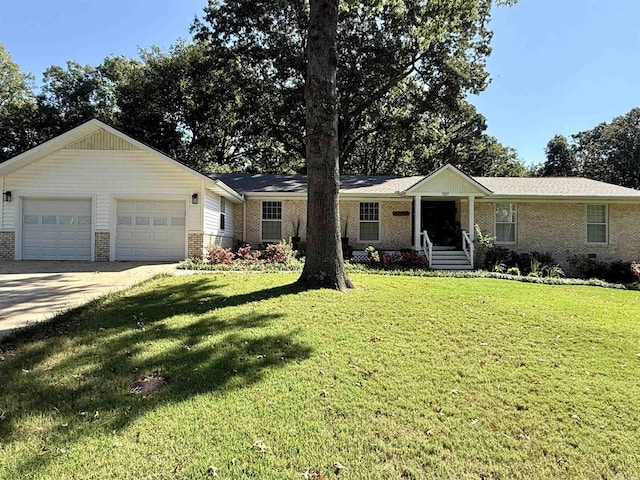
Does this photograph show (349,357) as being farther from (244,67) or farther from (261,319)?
(244,67)

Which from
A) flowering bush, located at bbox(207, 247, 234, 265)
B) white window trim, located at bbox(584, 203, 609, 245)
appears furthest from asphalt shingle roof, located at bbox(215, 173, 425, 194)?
white window trim, located at bbox(584, 203, 609, 245)

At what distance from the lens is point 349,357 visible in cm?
471

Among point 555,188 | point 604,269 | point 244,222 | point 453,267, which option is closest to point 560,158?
point 555,188

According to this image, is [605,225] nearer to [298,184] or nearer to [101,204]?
[298,184]

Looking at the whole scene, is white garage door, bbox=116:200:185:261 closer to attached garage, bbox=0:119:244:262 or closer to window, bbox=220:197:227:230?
attached garage, bbox=0:119:244:262

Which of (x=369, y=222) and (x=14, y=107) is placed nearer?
(x=369, y=222)

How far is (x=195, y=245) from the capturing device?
13.8 m

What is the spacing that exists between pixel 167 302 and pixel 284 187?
36.2ft

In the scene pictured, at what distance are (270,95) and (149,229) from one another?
14.0 metres

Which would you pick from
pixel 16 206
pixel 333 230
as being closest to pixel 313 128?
pixel 333 230

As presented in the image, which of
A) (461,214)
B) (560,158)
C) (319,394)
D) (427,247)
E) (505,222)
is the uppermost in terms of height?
(560,158)

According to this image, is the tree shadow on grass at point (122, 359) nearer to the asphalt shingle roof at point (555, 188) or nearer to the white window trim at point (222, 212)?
the white window trim at point (222, 212)

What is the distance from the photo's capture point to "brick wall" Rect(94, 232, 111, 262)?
1376cm

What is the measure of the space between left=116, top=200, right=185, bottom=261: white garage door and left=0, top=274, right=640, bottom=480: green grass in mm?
7483
